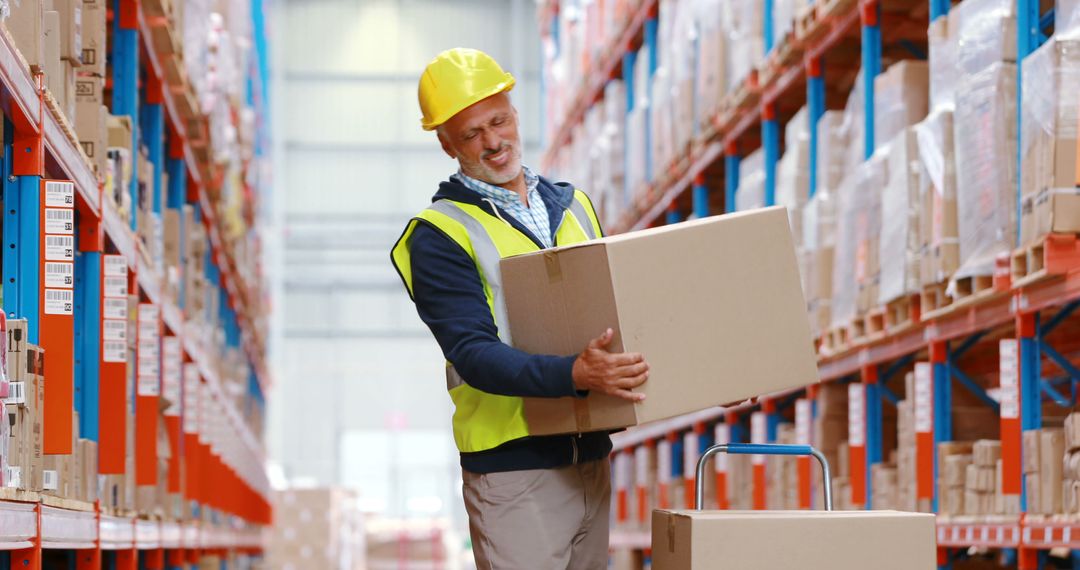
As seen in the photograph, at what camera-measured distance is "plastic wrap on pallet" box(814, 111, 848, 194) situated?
7355 millimetres

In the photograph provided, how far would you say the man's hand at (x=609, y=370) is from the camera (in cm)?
317

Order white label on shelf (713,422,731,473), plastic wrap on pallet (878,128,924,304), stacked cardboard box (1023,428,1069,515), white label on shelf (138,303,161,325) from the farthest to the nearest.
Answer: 1. white label on shelf (713,422,731,473)
2. white label on shelf (138,303,161,325)
3. plastic wrap on pallet (878,128,924,304)
4. stacked cardboard box (1023,428,1069,515)

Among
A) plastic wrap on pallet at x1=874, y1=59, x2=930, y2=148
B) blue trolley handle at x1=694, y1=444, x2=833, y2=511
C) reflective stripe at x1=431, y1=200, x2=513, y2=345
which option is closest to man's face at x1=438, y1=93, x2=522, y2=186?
reflective stripe at x1=431, y1=200, x2=513, y2=345

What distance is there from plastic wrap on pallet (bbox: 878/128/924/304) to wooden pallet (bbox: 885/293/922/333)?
0.21ft

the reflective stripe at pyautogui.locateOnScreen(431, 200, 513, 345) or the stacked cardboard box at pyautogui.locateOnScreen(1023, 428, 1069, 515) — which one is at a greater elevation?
the reflective stripe at pyautogui.locateOnScreen(431, 200, 513, 345)

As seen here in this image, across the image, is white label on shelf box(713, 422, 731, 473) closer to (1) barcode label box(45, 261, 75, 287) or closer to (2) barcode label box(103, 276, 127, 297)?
(2) barcode label box(103, 276, 127, 297)

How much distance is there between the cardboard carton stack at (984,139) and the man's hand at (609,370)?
2.51 metres

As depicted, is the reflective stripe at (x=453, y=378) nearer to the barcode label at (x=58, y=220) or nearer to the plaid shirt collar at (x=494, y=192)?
the plaid shirt collar at (x=494, y=192)

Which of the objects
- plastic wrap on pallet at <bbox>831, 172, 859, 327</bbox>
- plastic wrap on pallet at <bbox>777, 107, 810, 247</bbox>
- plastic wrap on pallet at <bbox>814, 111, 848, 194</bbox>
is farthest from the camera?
plastic wrap on pallet at <bbox>777, 107, 810, 247</bbox>

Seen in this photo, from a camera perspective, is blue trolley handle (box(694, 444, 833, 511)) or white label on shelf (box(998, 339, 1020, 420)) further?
white label on shelf (box(998, 339, 1020, 420))

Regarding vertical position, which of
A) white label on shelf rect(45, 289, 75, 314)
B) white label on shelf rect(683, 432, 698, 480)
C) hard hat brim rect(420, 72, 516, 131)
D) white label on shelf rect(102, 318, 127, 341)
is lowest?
white label on shelf rect(683, 432, 698, 480)

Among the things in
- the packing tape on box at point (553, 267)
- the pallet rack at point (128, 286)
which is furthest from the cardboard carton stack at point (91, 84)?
the packing tape on box at point (553, 267)

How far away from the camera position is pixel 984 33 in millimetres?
5492

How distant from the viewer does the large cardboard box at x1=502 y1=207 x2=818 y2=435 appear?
3.20 metres
